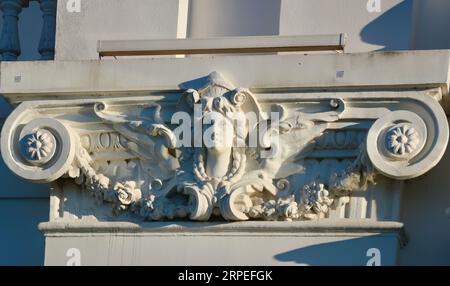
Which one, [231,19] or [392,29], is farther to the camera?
[231,19]

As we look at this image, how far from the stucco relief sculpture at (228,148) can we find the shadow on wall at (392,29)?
1.86 ft

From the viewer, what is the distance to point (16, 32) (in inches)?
798

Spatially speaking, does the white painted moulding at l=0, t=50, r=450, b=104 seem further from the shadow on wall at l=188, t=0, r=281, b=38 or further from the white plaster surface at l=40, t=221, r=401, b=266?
the white plaster surface at l=40, t=221, r=401, b=266

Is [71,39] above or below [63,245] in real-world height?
above

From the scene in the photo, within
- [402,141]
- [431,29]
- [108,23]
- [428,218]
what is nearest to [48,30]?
[108,23]

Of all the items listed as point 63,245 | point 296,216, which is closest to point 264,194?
point 296,216

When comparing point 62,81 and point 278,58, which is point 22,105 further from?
point 278,58

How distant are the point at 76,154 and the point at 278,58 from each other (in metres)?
1.65

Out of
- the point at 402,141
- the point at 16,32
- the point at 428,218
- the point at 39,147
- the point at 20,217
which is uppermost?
the point at 16,32

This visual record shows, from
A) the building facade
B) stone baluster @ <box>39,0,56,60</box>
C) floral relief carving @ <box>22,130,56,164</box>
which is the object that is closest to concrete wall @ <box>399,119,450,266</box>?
the building facade

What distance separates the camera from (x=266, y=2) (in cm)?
1966

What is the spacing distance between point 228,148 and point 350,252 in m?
1.16

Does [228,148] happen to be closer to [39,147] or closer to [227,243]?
[227,243]

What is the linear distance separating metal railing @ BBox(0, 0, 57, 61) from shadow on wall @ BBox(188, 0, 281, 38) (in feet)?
3.91
